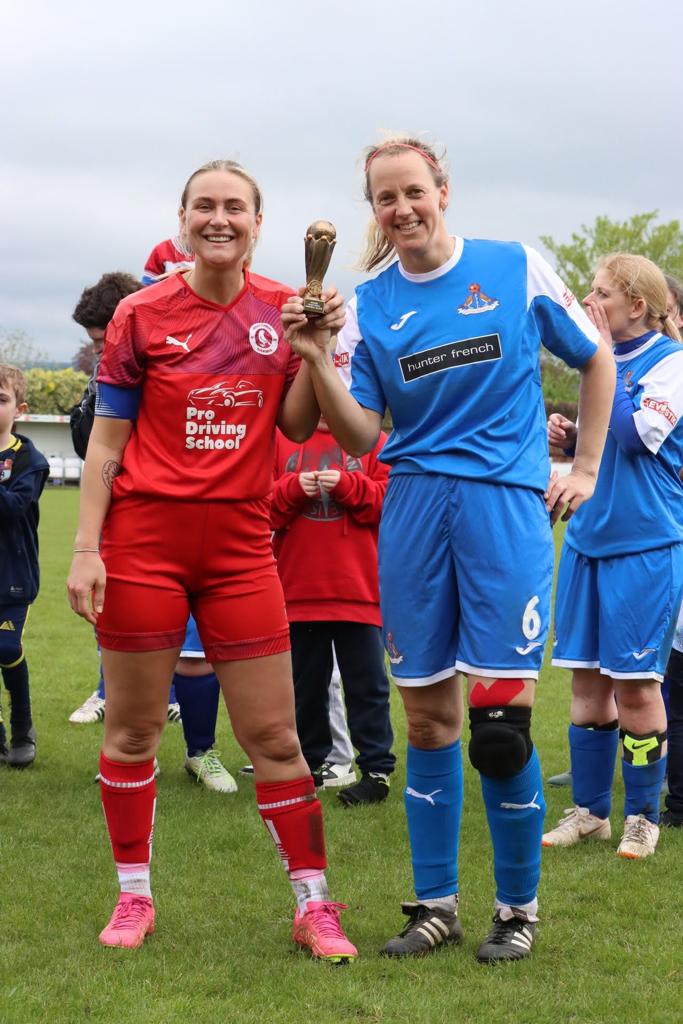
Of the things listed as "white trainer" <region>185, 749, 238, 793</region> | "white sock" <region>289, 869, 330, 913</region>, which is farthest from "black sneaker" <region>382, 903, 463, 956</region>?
"white trainer" <region>185, 749, 238, 793</region>

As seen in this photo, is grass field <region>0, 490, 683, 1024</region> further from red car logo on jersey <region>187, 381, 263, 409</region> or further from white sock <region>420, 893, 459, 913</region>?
red car logo on jersey <region>187, 381, 263, 409</region>

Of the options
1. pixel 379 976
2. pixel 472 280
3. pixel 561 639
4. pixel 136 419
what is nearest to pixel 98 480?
pixel 136 419

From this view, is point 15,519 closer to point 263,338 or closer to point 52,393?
point 263,338

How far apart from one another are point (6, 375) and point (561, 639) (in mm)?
3060

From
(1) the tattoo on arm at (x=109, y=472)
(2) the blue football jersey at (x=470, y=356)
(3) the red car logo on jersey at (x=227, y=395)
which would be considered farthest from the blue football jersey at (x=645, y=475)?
(1) the tattoo on arm at (x=109, y=472)

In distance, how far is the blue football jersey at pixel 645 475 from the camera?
16.7 ft

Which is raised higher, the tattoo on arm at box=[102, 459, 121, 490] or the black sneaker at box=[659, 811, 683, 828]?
the tattoo on arm at box=[102, 459, 121, 490]

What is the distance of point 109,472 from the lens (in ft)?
12.7

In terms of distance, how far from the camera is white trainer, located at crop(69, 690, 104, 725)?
7648mm

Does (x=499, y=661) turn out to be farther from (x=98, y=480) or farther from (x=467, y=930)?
(x=98, y=480)

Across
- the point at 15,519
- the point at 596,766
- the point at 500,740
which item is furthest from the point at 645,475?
the point at 15,519

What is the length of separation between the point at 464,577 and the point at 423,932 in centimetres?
115

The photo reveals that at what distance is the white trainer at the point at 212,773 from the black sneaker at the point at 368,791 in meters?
0.57

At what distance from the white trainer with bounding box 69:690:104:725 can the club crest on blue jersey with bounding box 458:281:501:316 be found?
188 inches
